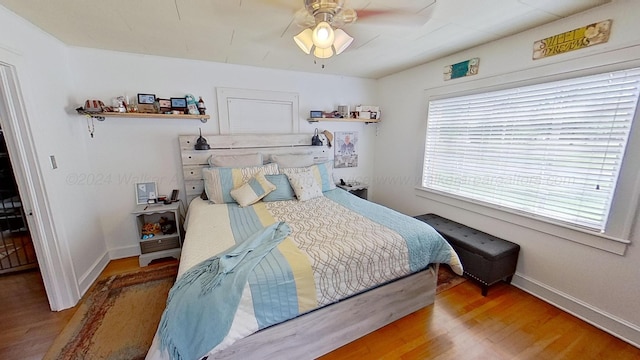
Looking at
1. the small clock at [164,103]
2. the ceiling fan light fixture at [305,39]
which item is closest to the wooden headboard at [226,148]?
the small clock at [164,103]

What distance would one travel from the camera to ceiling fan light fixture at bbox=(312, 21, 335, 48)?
4.49 ft

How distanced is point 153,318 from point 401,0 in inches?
109

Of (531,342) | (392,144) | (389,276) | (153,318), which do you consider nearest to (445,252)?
(389,276)

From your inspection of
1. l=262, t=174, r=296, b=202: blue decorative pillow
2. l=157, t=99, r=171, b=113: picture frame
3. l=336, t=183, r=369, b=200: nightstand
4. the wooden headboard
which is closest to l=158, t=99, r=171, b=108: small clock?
l=157, t=99, r=171, b=113: picture frame

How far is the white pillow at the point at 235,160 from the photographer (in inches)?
106

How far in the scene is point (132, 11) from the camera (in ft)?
5.32

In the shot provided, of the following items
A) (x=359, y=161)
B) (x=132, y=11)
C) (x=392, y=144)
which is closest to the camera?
(x=132, y=11)

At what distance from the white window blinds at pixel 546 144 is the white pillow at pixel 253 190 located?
2.06 meters

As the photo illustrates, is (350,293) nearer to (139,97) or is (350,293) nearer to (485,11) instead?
(485,11)

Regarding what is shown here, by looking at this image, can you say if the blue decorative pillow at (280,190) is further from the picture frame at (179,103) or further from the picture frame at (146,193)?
the picture frame at (146,193)

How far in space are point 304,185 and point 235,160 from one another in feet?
2.77

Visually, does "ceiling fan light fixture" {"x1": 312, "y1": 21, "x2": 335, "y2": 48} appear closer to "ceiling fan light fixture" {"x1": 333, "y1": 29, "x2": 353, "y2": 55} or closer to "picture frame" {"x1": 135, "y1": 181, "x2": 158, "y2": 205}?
"ceiling fan light fixture" {"x1": 333, "y1": 29, "x2": 353, "y2": 55}

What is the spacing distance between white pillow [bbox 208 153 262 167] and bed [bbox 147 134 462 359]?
0.55 metres

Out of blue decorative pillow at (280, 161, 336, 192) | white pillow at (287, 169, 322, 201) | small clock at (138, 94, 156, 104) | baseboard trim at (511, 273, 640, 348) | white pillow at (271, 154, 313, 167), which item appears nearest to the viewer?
baseboard trim at (511, 273, 640, 348)
